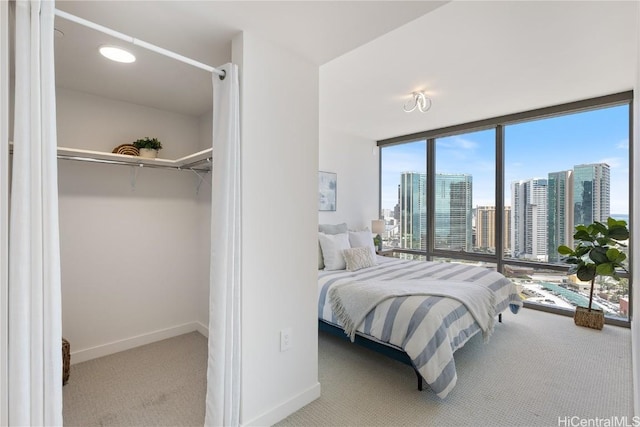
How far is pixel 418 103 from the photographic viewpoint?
11.7ft

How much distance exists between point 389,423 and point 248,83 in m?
2.23

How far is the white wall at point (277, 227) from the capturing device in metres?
1.80

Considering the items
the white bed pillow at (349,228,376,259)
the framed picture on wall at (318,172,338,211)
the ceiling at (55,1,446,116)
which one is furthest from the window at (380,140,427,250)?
the ceiling at (55,1,446,116)

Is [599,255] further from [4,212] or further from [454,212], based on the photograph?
[4,212]

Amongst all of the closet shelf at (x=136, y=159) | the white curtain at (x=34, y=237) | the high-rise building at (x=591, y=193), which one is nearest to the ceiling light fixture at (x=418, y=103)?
the high-rise building at (x=591, y=193)

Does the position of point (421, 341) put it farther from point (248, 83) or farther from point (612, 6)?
point (612, 6)

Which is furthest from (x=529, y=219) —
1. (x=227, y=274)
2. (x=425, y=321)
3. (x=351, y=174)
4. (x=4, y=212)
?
(x=4, y=212)

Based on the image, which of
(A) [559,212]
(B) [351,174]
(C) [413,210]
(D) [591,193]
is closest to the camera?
(D) [591,193]

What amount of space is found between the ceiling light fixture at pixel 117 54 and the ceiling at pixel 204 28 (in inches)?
1.7

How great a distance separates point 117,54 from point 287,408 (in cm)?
257

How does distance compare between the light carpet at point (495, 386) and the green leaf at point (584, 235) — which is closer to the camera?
the light carpet at point (495, 386)

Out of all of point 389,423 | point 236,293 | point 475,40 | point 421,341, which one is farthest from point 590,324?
point 236,293

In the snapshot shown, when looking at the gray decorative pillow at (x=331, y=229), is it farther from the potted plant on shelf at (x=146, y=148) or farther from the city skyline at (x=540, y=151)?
the potted plant on shelf at (x=146, y=148)

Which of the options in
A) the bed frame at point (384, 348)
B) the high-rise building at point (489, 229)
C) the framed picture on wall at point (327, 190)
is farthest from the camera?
the framed picture on wall at point (327, 190)
